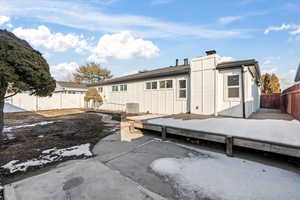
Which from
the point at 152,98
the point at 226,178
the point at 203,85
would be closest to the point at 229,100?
the point at 203,85

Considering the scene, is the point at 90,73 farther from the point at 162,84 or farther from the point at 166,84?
the point at 166,84

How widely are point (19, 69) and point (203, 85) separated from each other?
733cm

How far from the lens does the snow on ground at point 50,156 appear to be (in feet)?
10.3

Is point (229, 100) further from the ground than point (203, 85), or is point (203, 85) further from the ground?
point (203, 85)

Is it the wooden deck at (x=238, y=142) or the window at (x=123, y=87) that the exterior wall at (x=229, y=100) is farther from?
the window at (x=123, y=87)

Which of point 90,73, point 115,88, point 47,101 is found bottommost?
point 47,101

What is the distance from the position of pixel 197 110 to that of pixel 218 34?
5.84 meters

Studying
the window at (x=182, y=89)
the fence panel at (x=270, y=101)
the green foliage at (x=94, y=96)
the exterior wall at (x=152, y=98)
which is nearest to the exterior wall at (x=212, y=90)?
the window at (x=182, y=89)

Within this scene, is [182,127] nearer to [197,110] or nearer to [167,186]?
[167,186]

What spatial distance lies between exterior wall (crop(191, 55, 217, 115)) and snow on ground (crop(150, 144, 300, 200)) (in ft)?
13.9

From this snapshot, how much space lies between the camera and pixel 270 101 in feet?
51.9

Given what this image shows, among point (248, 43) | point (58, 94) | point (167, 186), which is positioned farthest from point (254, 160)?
point (58, 94)

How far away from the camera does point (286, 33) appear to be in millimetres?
9086

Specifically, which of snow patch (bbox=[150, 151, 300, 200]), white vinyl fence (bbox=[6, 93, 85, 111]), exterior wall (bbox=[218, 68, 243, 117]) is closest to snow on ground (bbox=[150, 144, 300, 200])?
snow patch (bbox=[150, 151, 300, 200])
